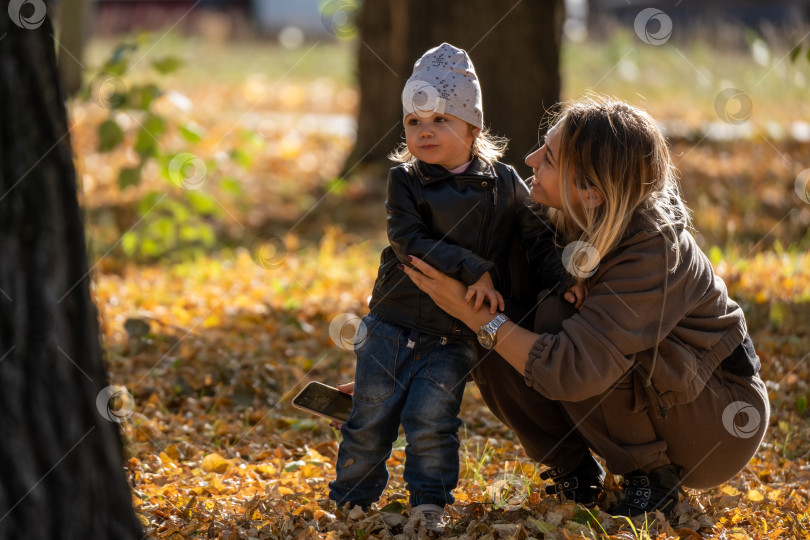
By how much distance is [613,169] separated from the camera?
2.68m

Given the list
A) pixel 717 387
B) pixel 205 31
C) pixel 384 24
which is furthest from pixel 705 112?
pixel 205 31

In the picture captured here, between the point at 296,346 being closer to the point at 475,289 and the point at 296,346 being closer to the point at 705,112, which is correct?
the point at 475,289

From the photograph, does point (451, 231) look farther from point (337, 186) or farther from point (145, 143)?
point (337, 186)

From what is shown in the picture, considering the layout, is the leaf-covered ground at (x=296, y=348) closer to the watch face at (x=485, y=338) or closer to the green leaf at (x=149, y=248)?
the green leaf at (x=149, y=248)

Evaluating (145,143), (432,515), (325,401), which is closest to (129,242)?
(145,143)

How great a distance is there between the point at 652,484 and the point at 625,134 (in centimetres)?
108

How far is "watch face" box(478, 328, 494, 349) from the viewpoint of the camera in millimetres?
2740

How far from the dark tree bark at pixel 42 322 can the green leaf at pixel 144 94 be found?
3.52 meters

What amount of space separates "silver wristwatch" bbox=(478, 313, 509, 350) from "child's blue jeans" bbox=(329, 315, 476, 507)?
0.17 m

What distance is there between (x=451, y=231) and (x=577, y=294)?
16.5 inches

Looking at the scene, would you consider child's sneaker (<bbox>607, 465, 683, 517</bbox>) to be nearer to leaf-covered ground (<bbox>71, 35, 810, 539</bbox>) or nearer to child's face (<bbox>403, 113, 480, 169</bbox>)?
leaf-covered ground (<bbox>71, 35, 810, 539</bbox>)

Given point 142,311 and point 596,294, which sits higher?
point 596,294

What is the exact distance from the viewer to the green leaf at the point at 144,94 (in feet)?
18.5

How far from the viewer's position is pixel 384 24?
28.6 ft
